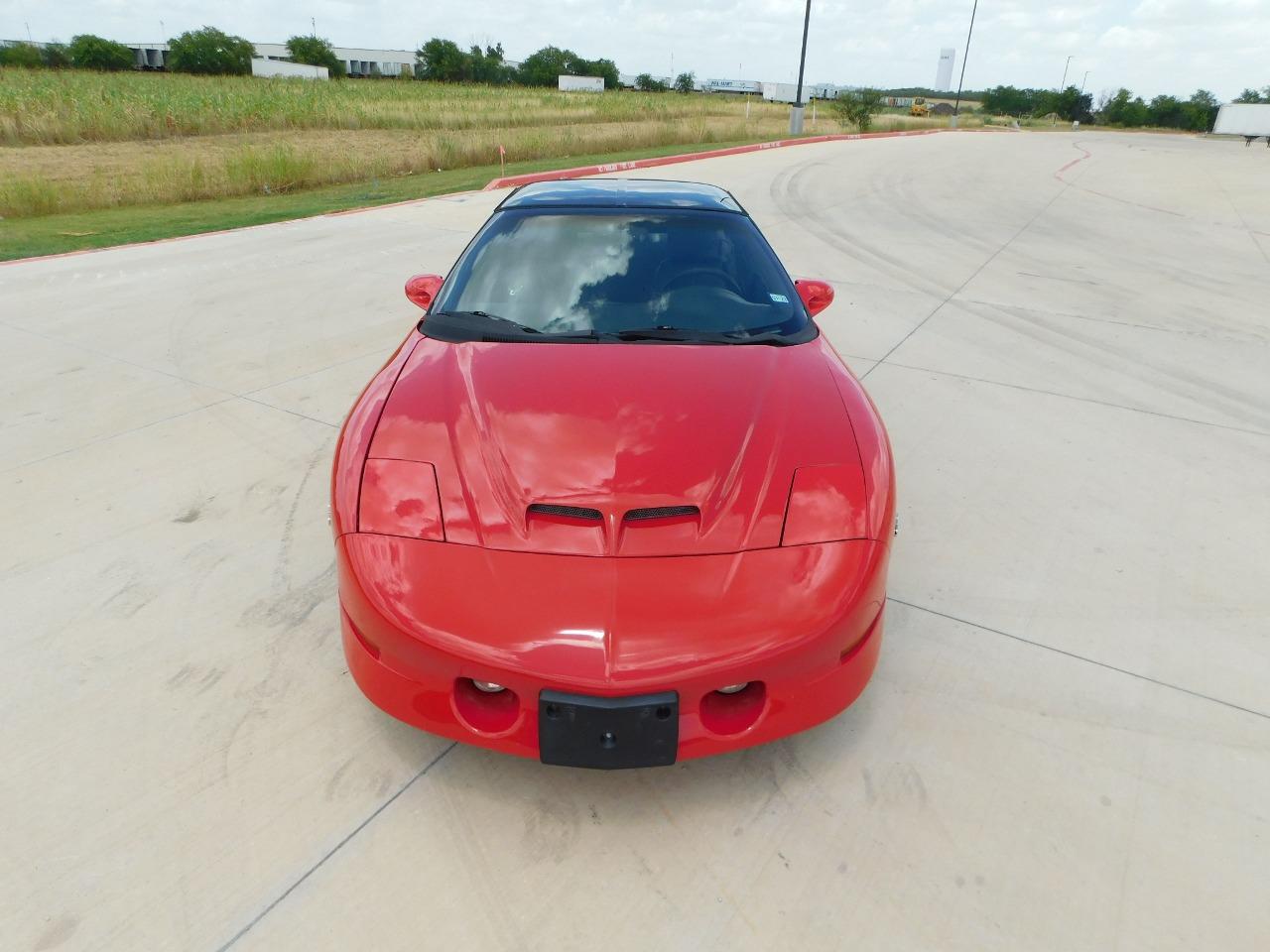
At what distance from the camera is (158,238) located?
944 cm

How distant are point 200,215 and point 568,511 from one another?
1197cm

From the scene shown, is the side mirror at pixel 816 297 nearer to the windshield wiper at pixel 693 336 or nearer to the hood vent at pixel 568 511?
the windshield wiper at pixel 693 336

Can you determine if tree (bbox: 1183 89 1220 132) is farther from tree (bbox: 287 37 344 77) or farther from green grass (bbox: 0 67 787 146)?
tree (bbox: 287 37 344 77)

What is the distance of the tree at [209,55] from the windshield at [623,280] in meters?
78.3

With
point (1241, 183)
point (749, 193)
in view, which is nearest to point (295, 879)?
point (749, 193)

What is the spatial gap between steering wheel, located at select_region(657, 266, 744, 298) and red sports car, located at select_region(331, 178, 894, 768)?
23 centimetres

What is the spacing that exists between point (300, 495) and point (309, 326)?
295cm

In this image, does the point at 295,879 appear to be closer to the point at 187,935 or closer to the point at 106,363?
the point at 187,935

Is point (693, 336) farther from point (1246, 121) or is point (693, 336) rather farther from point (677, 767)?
point (1246, 121)

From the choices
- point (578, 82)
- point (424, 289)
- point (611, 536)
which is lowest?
point (611, 536)

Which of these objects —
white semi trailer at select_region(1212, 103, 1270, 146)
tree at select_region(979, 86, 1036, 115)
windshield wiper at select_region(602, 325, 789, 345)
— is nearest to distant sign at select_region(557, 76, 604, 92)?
tree at select_region(979, 86, 1036, 115)

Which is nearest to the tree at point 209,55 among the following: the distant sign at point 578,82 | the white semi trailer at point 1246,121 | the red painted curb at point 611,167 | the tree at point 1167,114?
the distant sign at point 578,82

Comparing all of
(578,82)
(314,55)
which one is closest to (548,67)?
(578,82)

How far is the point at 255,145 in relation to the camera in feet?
64.1
